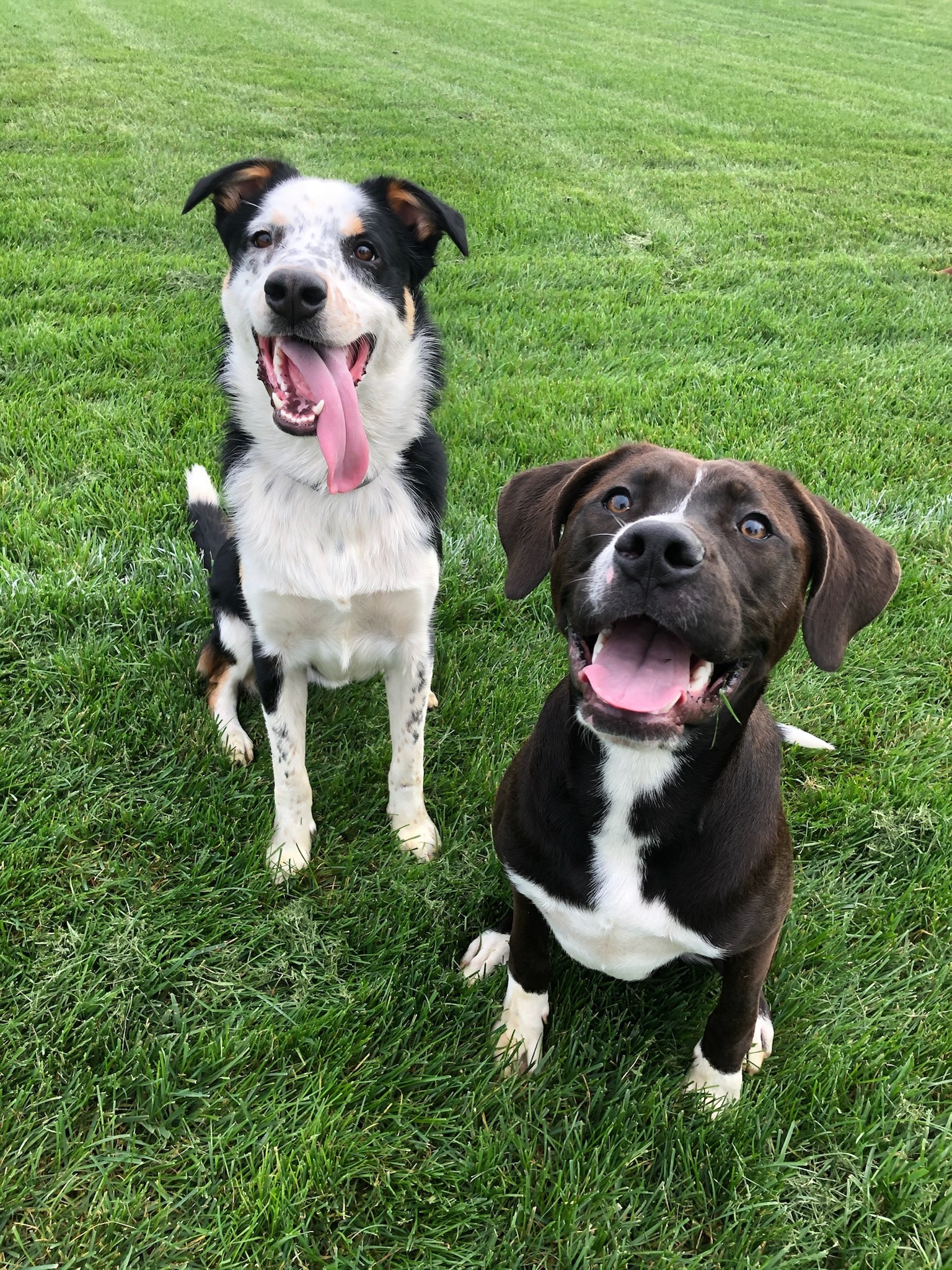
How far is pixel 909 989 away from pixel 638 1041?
0.77 meters

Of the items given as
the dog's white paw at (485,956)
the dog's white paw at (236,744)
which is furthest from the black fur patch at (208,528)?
the dog's white paw at (485,956)

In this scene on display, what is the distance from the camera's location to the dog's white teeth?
176 centimetres

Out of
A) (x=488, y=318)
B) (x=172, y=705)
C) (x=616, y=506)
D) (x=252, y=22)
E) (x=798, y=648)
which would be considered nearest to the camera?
(x=616, y=506)

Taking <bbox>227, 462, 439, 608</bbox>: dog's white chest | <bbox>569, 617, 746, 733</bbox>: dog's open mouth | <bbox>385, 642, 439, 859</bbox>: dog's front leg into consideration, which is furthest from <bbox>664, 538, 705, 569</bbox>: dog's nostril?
<bbox>385, 642, 439, 859</bbox>: dog's front leg

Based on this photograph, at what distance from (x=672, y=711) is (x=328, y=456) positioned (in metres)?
1.22

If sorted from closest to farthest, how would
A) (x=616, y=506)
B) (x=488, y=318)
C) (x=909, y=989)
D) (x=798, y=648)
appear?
(x=616, y=506) → (x=909, y=989) → (x=798, y=648) → (x=488, y=318)

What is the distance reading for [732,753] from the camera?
1.92 metres

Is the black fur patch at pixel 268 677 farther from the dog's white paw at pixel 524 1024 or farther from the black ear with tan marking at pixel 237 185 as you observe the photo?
the black ear with tan marking at pixel 237 185

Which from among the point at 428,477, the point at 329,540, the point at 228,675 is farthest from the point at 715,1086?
the point at 228,675


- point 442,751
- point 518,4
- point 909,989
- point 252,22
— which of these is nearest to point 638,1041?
point 909,989

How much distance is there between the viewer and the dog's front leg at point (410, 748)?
8.73 ft

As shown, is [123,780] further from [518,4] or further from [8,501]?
[518,4]

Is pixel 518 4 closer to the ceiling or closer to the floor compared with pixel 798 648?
closer to the ceiling

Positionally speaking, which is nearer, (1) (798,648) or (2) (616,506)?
(2) (616,506)
